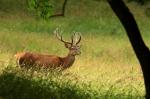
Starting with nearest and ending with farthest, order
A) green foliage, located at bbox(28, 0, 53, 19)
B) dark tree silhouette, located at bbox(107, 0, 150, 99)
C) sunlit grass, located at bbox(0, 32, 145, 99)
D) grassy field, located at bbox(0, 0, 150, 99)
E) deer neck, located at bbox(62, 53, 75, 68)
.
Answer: dark tree silhouette, located at bbox(107, 0, 150, 99) → grassy field, located at bbox(0, 0, 150, 99) → green foliage, located at bbox(28, 0, 53, 19) → deer neck, located at bbox(62, 53, 75, 68) → sunlit grass, located at bbox(0, 32, 145, 99)

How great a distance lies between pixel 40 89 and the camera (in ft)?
41.8

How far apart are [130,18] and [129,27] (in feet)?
0.59

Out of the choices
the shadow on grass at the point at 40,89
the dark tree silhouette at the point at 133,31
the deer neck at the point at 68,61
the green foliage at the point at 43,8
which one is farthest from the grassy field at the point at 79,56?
the green foliage at the point at 43,8

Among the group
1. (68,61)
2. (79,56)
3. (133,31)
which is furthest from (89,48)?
(133,31)

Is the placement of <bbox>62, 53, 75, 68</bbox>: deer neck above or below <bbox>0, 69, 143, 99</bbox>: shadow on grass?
above

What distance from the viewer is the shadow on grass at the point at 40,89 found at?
40.9 ft

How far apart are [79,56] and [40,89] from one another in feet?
48.4

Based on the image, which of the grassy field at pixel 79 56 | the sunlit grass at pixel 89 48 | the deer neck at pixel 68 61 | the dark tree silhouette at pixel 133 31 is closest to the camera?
the dark tree silhouette at pixel 133 31

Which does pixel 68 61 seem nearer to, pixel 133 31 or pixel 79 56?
pixel 133 31

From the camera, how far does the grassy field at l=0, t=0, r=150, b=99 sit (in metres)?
12.9

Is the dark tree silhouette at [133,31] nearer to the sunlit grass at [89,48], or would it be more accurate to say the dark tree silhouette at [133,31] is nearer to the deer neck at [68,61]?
the deer neck at [68,61]

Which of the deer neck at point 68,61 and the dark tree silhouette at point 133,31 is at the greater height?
the dark tree silhouette at point 133,31

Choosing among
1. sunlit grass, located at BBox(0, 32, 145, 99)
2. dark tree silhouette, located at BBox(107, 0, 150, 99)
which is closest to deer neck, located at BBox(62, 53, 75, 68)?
sunlit grass, located at BBox(0, 32, 145, 99)

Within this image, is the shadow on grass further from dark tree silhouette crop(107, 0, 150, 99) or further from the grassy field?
dark tree silhouette crop(107, 0, 150, 99)
